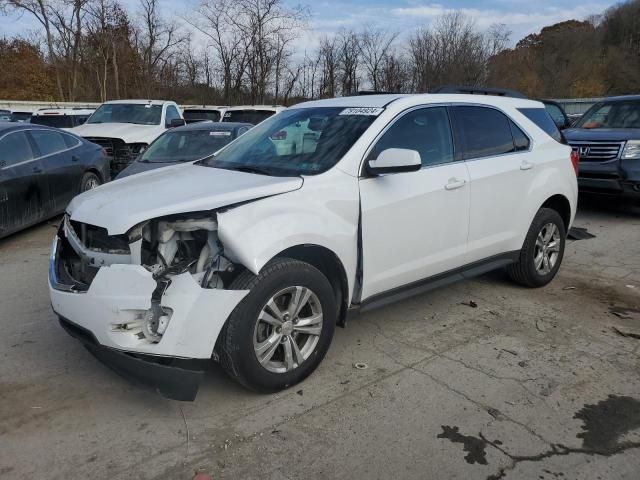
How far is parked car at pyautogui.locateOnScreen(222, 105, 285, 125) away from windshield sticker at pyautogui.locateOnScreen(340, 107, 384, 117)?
9.44m

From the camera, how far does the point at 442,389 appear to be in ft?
11.3

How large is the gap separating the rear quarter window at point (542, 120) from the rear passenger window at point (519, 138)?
0.25m

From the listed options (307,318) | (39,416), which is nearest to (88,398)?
(39,416)

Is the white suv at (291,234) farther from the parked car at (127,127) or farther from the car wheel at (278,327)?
the parked car at (127,127)

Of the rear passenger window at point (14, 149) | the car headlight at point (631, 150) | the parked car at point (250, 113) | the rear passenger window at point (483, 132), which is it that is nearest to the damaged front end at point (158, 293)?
the rear passenger window at point (483, 132)

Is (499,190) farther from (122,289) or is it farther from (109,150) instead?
(109,150)

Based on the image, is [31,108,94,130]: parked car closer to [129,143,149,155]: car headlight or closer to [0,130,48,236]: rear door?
[129,143,149,155]: car headlight

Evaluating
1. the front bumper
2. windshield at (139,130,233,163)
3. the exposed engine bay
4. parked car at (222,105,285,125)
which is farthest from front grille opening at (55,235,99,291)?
parked car at (222,105,285,125)

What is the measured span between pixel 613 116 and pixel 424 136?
695cm

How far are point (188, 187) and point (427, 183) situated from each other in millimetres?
1713

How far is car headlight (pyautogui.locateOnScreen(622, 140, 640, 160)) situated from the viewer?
8.23 m

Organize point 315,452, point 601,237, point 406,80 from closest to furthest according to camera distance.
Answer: point 315,452 → point 601,237 → point 406,80

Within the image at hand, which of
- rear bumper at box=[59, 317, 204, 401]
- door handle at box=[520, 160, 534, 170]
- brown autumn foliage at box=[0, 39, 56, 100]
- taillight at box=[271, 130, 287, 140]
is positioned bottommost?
rear bumper at box=[59, 317, 204, 401]

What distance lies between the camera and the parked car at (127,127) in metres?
11.2
